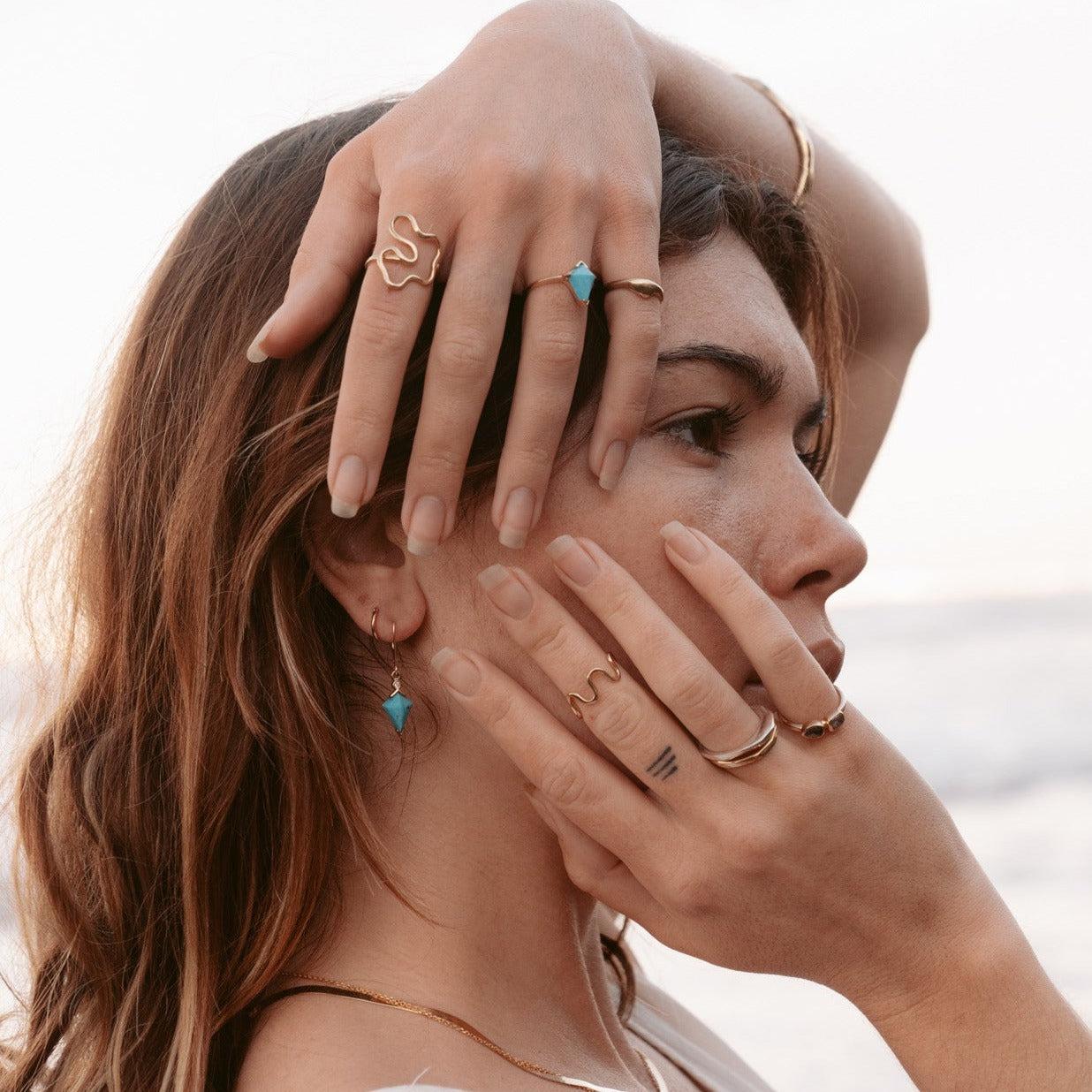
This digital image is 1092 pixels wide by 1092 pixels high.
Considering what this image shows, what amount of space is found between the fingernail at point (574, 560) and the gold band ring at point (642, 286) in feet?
1.08

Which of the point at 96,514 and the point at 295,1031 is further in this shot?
the point at 96,514

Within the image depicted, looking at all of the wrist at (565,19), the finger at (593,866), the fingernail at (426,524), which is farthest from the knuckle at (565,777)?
the wrist at (565,19)

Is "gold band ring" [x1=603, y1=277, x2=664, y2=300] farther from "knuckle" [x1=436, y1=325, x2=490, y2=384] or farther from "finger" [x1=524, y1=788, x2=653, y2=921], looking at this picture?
"finger" [x1=524, y1=788, x2=653, y2=921]

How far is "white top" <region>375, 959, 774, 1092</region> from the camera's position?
6.95ft

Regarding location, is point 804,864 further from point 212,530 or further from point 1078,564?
point 1078,564

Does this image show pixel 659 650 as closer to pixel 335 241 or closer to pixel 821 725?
pixel 821 725

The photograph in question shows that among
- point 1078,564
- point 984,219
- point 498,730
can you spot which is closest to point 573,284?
point 498,730

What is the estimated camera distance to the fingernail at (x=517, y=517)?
57.2 inches

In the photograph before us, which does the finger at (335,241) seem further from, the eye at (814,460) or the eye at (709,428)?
the eye at (814,460)

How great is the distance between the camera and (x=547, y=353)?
1371 mm

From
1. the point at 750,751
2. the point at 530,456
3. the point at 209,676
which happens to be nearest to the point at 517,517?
the point at 530,456

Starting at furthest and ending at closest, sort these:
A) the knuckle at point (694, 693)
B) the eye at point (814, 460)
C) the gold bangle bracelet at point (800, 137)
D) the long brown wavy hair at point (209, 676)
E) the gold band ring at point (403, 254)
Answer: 1. the gold bangle bracelet at point (800, 137)
2. the eye at point (814, 460)
3. the long brown wavy hair at point (209, 676)
4. the knuckle at point (694, 693)
5. the gold band ring at point (403, 254)

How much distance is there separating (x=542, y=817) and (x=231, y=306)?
2.85 ft

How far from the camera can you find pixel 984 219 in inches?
457
